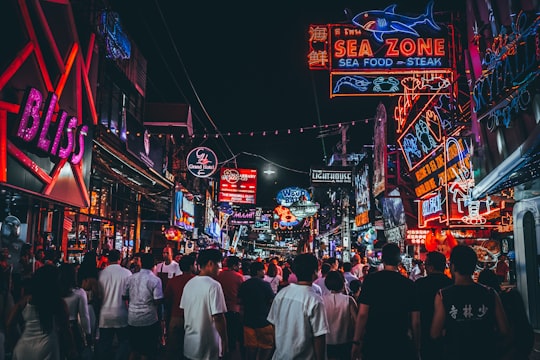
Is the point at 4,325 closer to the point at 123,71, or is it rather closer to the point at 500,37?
the point at 500,37

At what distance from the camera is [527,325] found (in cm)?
559

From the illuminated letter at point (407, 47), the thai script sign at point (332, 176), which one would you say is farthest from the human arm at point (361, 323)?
the thai script sign at point (332, 176)

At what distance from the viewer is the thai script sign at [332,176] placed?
27891mm

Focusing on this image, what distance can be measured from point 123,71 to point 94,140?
5.84 m

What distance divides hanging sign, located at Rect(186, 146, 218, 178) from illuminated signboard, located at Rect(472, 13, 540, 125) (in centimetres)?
1504

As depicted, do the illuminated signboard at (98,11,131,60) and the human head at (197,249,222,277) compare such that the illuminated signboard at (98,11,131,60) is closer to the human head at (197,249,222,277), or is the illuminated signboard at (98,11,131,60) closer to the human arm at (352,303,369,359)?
the human head at (197,249,222,277)

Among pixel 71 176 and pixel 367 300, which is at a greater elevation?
pixel 71 176

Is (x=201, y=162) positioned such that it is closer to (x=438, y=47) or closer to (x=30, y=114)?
(x=30, y=114)

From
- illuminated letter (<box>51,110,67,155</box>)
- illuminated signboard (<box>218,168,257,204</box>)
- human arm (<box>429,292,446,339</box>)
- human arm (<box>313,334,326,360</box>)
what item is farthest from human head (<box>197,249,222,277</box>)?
illuminated signboard (<box>218,168,257,204</box>)

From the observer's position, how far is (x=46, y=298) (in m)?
5.85

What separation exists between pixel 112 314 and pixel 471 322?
20.4 feet

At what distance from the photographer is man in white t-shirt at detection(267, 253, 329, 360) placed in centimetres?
553

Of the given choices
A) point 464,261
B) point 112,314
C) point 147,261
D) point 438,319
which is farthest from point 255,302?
point 464,261

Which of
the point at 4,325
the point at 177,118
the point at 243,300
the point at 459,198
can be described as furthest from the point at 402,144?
the point at 4,325
